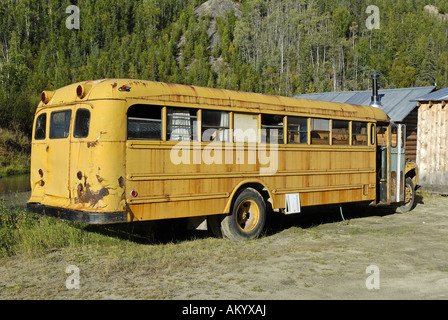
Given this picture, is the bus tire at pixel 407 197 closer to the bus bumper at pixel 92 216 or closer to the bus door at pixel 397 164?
the bus door at pixel 397 164

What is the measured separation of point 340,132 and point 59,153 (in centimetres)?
623

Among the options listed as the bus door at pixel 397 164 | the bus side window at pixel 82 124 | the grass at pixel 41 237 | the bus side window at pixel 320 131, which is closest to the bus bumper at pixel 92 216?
the grass at pixel 41 237

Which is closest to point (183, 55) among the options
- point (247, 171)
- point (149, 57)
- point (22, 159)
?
point (149, 57)

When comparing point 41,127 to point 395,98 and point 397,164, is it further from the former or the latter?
point 395,98

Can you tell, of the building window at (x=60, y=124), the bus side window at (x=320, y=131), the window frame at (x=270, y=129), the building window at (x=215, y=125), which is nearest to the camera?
the building window at (x=60, y=124)

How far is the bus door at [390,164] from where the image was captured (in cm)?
1251

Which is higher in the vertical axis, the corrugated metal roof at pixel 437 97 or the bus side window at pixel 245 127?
the corrugated metal roof at pixel 437 97

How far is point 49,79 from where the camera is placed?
3765 inches

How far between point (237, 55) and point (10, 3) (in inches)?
2227

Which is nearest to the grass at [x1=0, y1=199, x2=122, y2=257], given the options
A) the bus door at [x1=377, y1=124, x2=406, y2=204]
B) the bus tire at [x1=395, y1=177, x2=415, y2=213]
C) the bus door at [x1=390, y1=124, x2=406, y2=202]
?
the bus door at [x1=377, y1=124, x2=406, y2=204]

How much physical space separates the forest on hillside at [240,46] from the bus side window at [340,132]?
271 ft

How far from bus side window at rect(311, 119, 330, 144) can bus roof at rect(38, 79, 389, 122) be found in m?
0.17

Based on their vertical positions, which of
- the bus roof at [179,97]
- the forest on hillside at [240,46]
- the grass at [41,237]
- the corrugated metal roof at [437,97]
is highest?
the forest on hillside at [240,46]
